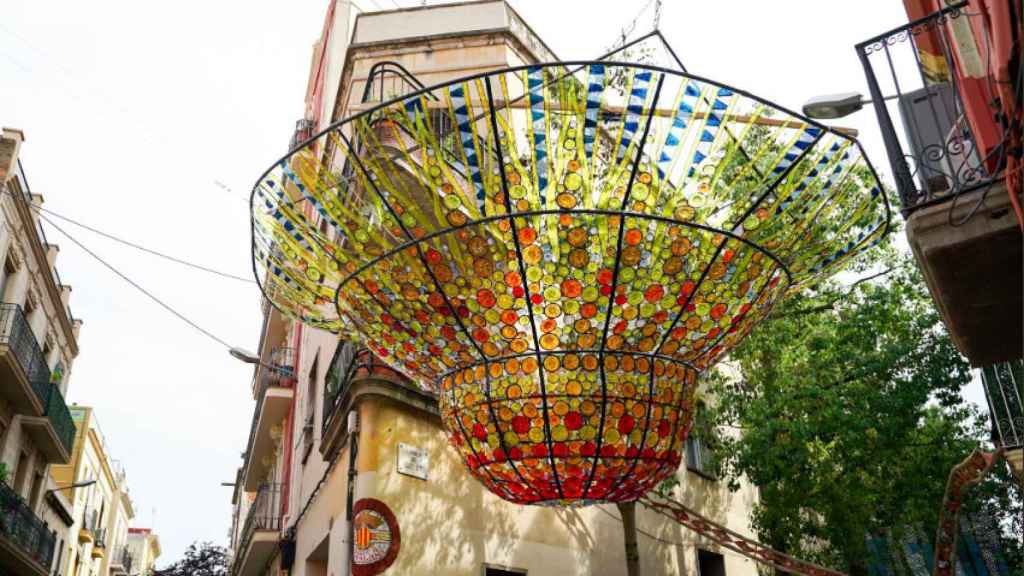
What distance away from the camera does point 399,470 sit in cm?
873

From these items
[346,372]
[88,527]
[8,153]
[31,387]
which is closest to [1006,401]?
[346,372]

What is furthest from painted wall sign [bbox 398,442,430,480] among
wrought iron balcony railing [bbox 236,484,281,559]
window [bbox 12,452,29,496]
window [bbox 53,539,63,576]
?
window [bbox 53,539,63,576]

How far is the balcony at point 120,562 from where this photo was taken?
43.0 meters

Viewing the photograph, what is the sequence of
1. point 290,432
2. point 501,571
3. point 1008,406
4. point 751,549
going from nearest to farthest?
point 751,549, point 1008,406, point 501,571, point 290,432

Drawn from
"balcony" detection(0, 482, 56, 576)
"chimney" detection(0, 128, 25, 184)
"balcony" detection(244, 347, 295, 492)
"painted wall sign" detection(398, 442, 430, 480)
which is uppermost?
"chimney" detection(0, 128, 25, 184)

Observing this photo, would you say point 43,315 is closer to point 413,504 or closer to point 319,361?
point 319,361

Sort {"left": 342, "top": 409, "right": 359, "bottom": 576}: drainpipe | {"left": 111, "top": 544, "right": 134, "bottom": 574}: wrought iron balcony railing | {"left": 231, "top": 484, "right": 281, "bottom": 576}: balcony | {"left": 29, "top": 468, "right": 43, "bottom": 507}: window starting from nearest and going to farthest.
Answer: {"left": 342, "top": 409, "right": 359, "bottom": 576}: drainpipe < {"left": 231, "top": 484, "right": 281, "bottom": 576}: balcony < {"left": 29, "top": 468, "right": 43, "bottom": 507}: window < {"left": 111, "top": 544, "right": 134, "bottom": 574}: wrought iron balcony railing

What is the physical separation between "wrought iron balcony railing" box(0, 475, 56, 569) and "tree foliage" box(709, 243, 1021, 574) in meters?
14.0

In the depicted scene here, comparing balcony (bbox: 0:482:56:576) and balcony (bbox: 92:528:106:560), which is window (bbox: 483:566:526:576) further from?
balcony (bbox: 92:528:106:560)

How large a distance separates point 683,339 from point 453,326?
0.88 meters

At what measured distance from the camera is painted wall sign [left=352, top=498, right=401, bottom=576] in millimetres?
8102

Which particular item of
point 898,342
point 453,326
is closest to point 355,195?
point 453,326

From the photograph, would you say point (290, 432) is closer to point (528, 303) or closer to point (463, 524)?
point (463, 524)

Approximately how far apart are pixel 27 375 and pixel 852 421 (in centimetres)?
1556
